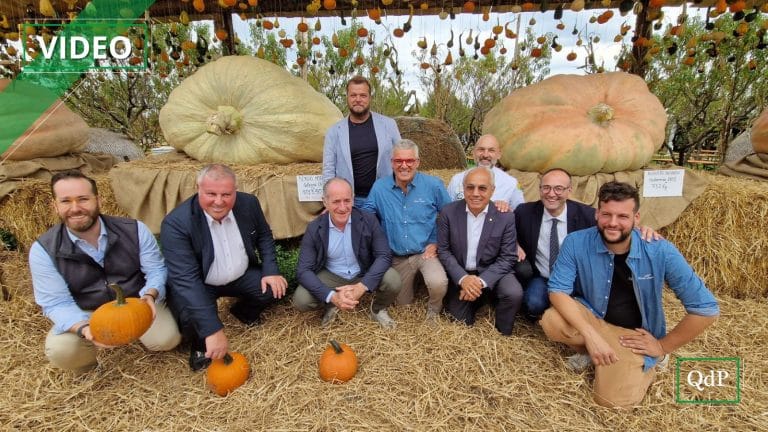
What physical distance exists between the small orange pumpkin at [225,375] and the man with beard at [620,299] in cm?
165

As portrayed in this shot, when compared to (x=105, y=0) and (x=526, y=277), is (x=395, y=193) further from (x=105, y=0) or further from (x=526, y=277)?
(x=105, y=0)

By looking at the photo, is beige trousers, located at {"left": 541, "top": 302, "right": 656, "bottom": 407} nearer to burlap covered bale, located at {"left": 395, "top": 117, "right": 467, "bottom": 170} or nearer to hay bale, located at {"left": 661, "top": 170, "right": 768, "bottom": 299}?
hay bale, located at {"left": 661, "top": 170, "right": 768, "bottom": 299}

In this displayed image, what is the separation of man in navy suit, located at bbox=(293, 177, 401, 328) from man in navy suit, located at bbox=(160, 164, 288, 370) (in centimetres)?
22

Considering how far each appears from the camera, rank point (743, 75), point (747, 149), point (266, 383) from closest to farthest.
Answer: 1. point (266, 383)
2. point (747, 149)
3. point (743, 75)

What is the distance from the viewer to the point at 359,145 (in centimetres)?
290

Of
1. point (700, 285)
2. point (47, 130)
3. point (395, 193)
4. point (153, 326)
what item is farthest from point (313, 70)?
point (700, 285)

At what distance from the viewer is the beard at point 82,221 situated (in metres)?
1.90

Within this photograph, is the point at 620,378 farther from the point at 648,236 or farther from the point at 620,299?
the point at 648,236

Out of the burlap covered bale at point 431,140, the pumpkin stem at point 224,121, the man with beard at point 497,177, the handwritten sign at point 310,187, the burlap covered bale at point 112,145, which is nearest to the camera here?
the man with beard at point 497,177

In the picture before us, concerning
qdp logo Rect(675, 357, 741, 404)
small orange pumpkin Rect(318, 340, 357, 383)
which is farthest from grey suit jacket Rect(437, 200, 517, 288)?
qdp logo Rect(675, 357, 741, 404)

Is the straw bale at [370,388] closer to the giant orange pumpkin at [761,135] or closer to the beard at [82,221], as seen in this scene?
the beard at [82,221]

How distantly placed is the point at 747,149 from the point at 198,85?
5899 millimetres

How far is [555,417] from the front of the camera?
70.8 inches

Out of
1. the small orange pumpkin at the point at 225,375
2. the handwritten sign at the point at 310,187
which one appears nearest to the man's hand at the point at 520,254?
the handwritten sign at the point at 310,187
